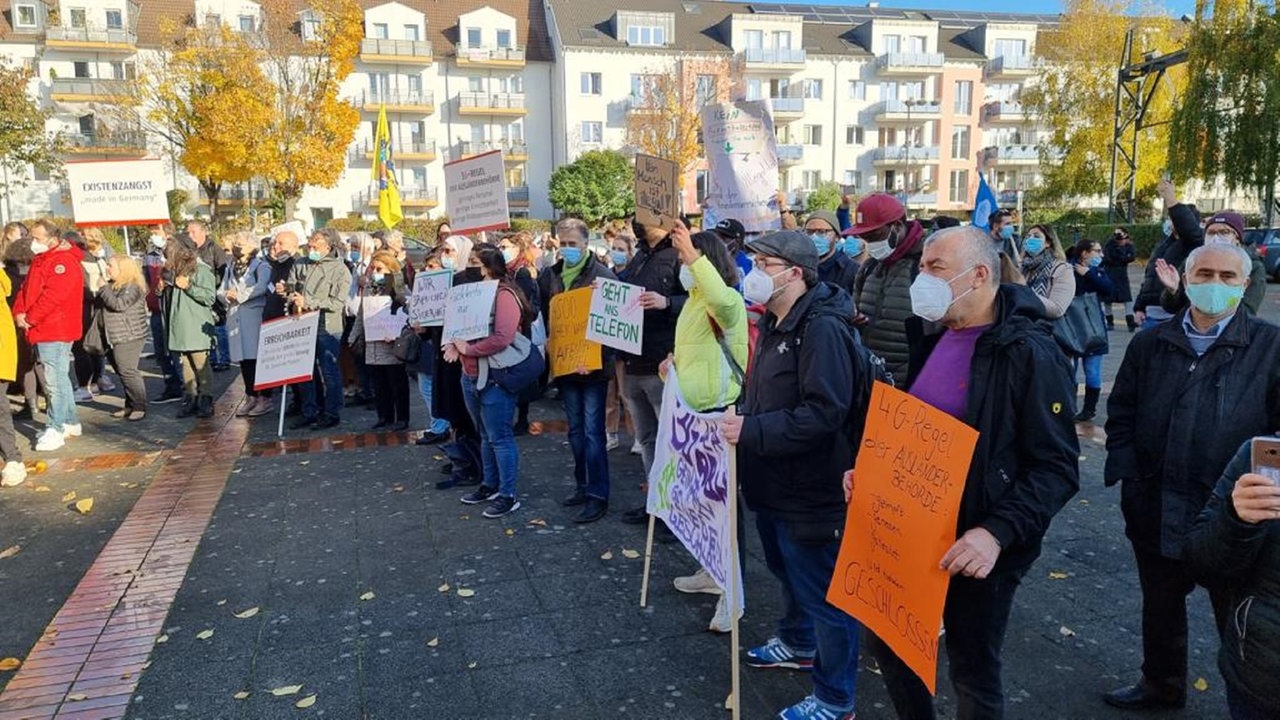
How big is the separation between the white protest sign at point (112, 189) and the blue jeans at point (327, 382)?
12.9 feet

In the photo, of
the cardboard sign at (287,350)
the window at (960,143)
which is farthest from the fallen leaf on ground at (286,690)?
the window at (960,143)

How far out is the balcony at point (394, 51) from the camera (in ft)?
153

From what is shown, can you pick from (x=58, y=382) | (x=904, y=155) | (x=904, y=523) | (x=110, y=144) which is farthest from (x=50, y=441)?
(x=904, y=155)

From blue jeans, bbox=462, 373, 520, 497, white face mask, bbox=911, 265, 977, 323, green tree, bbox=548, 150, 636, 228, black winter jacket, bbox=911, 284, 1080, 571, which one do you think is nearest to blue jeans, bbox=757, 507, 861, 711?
black winter jacket, bbox=911, 284, 1080, 571

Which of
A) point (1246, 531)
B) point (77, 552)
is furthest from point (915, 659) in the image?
point (77, 552)

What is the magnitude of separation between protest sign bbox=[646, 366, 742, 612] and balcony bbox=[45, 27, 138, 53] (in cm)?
5062

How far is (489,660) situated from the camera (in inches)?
156

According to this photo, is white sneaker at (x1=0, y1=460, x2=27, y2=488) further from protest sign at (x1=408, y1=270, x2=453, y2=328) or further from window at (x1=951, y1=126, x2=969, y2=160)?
window at (x1=951, y1=126, x2=969, y2=160)

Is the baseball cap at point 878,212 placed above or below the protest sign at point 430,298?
above

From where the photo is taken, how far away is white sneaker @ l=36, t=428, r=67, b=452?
8117 mm

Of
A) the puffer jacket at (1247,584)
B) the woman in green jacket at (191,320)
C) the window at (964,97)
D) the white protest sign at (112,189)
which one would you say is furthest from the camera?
the window at (964,97)

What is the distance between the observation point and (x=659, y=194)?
17.4ft

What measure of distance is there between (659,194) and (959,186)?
56792 millimetres

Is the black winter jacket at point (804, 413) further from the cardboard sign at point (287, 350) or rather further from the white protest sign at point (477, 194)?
the cardboard sign at point (287, 350)
